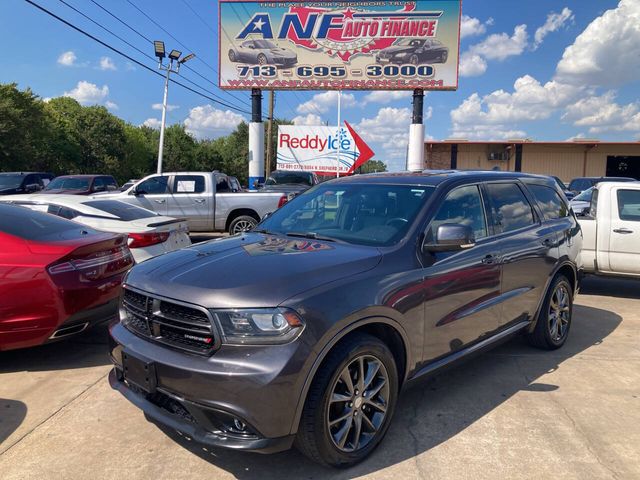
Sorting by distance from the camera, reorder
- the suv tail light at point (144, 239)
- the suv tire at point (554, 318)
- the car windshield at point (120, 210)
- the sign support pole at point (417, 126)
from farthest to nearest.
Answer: the sign support pole at point (417, 126) < the car windshield at point (120, 210) < the suv tail light at point (144, 239) < the suv tire at point (554, 318)

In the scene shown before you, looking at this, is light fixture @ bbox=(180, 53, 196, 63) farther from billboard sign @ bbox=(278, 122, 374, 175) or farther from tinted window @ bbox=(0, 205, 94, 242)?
tinted window @ bbox=(0, 205, 94, 242)

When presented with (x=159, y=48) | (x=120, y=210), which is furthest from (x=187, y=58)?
(x=120, y=210)

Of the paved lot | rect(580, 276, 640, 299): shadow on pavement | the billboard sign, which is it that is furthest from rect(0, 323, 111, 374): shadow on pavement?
the billboard sign

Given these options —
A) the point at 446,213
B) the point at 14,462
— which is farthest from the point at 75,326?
the point at 446,213

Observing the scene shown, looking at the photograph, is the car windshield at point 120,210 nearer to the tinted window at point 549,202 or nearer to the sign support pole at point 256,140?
the tinted window at point 549,202

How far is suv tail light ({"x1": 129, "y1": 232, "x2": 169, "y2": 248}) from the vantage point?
6.46m

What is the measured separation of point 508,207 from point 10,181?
17.8 m

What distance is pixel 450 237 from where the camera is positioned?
3334 millimetres

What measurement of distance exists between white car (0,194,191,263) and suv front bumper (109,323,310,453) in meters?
4.10

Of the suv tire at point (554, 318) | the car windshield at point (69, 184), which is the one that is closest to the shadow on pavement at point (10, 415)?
the suv tire at point (554, 318)

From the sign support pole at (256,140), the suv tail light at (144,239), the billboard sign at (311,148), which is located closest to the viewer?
the suv tail light at (144,239)

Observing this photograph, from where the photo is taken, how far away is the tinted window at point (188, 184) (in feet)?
40.7

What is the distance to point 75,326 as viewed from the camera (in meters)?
4.43

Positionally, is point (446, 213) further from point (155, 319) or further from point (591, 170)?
point (591, 170)
